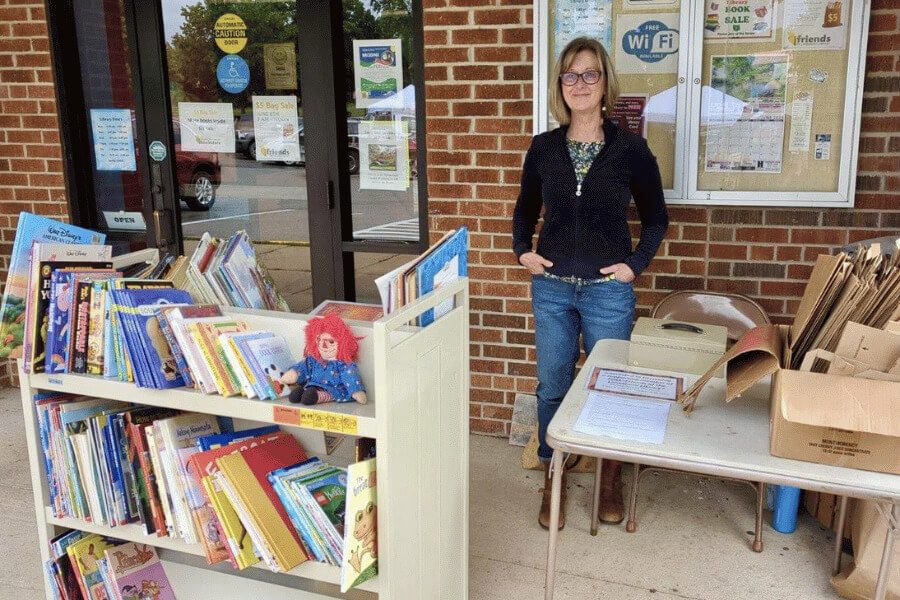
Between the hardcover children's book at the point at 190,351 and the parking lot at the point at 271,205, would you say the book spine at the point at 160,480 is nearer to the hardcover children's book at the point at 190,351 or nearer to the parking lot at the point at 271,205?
the hardcover children's book at the point at 190,351

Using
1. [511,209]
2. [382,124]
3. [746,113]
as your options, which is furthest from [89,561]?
[746,113]

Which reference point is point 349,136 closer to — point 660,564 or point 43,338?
point 43,338

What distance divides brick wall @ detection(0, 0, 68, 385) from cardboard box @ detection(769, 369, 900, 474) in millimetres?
4018

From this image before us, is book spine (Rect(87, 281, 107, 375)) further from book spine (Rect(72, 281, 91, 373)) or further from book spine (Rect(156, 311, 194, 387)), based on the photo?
book spine (Rect(156, 311, 194, 387))

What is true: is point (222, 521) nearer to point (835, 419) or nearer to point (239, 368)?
point (239, 368)

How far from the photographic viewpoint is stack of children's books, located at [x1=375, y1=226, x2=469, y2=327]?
2.00 m

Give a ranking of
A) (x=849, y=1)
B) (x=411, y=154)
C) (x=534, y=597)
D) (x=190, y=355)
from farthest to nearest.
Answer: (x=411, y=154) → (x=849, y=1) → (x=534, y=597) → (x=190, y=355)

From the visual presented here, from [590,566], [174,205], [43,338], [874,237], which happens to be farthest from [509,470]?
[174,205]

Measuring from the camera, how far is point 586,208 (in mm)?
2832

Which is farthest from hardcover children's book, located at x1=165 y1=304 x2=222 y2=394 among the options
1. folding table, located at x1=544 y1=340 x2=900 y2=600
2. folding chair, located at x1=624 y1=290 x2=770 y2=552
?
folding chair, located at x1=624 y1=290 x2=770 y2=552

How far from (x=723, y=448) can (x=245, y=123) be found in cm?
319

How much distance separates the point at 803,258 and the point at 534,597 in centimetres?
181

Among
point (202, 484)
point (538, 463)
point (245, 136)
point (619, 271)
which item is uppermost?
point (245, 136)

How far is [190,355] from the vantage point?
1.99m
